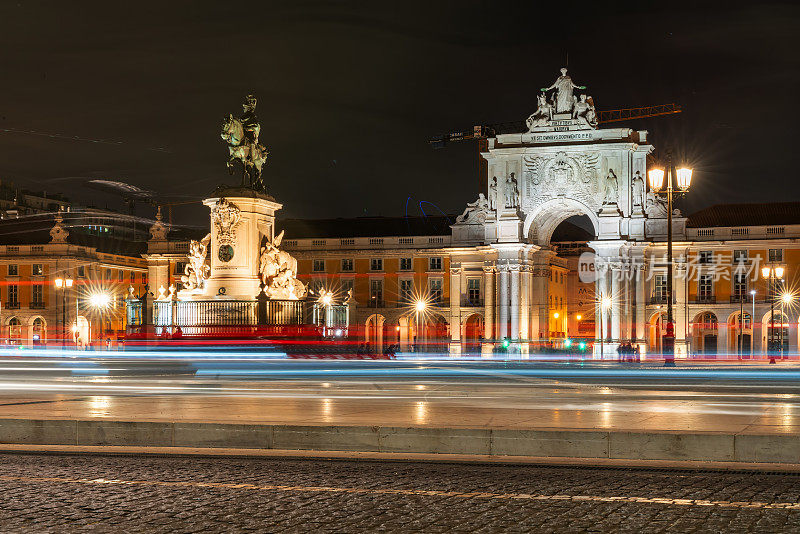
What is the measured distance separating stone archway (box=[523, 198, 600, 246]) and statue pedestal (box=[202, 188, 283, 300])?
141 ft

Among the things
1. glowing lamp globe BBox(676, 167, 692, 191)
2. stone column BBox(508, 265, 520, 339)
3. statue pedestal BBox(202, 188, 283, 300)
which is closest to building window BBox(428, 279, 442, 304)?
stone column BBox(508, 265, 520, 339)

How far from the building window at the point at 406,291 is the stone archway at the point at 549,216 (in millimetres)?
12052

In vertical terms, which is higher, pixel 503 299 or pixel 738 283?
pixel 738 283

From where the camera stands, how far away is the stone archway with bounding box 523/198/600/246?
257ft

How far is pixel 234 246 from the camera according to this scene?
38.3 meters

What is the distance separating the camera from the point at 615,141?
77.2m

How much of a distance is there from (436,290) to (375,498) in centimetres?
7805

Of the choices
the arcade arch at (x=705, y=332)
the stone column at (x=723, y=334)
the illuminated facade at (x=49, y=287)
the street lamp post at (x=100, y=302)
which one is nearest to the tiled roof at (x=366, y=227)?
the street lamp post at (x=100, y=302)

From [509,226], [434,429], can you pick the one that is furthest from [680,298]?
[434,429]

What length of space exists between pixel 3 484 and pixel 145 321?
32.4 m

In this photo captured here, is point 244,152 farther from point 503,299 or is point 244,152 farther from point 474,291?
point 474,291

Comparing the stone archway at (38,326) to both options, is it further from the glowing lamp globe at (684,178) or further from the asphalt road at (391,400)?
the glowing lamp globe at (684,178)

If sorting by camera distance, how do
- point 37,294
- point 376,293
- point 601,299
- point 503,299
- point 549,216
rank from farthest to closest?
point 376,293 < point 37,294 < point 549,216 < point 503,299 < point 601,299

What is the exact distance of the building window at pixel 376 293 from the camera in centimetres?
8819
